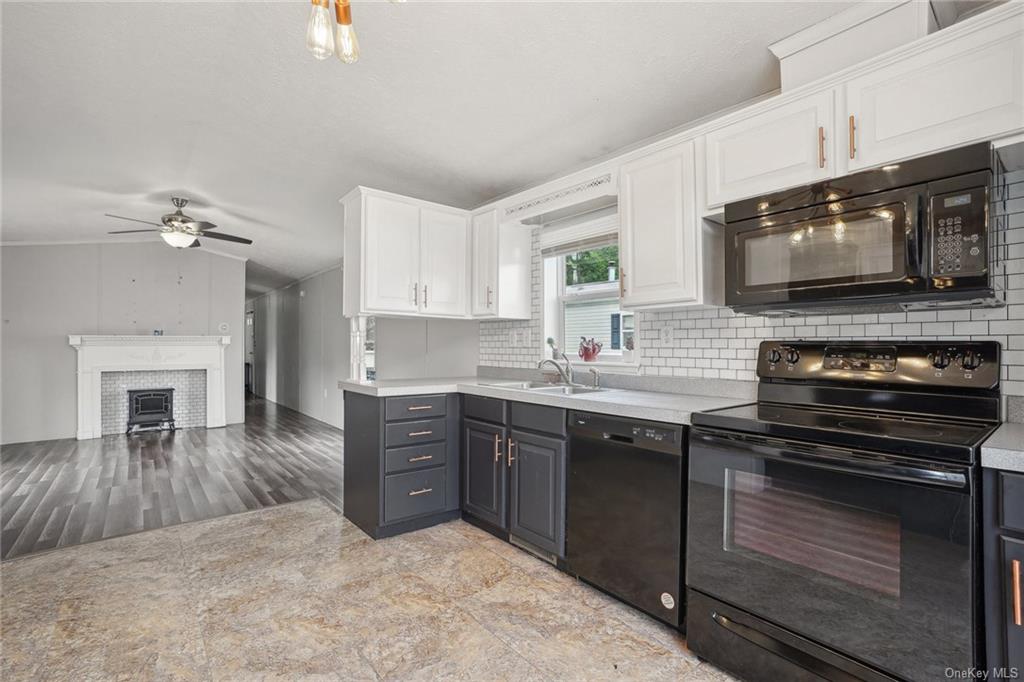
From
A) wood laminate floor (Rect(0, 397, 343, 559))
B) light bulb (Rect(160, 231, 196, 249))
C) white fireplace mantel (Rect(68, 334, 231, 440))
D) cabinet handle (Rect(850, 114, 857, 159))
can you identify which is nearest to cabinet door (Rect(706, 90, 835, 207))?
cabinet handle (Rect(850, 114, 857, 159))

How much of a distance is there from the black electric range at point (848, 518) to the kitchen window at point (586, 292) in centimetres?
113

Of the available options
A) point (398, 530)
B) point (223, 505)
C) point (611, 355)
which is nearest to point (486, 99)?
point (611, 355)

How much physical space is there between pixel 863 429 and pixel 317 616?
2.26m

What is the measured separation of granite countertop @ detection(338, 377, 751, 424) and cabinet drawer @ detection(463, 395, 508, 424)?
4 centimetres

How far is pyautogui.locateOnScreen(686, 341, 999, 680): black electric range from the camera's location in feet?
4.25

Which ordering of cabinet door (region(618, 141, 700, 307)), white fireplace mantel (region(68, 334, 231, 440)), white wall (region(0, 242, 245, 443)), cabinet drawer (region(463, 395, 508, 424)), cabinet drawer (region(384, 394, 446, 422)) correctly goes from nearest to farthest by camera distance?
cabinet door (region(618, 141, 700, 307)) → cabinet drawer (region(463, 395, 508, 424)) → cabinet drawer (region(384, 394, 446, 422)) → white wall (region(0, 242, 245, 443)) → white fireplace mantel (region(68, 334, 231, 440))

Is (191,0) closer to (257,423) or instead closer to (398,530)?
(398,530)

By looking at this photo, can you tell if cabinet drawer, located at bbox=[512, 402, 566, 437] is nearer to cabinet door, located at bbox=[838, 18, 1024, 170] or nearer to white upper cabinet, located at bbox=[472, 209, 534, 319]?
white upper cabinet, located at bbox=[472, 209, 534, 319]

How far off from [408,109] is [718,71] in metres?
1.57

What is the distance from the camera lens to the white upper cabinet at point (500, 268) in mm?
3461

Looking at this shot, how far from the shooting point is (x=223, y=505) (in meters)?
3.69

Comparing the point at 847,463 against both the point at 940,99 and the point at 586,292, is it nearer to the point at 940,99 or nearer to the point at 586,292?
the point at 940,99

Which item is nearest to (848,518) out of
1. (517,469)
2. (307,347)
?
(517,469)

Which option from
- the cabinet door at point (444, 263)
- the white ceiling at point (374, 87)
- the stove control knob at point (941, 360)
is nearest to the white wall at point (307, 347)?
the white ceiling at point (374, 87)
